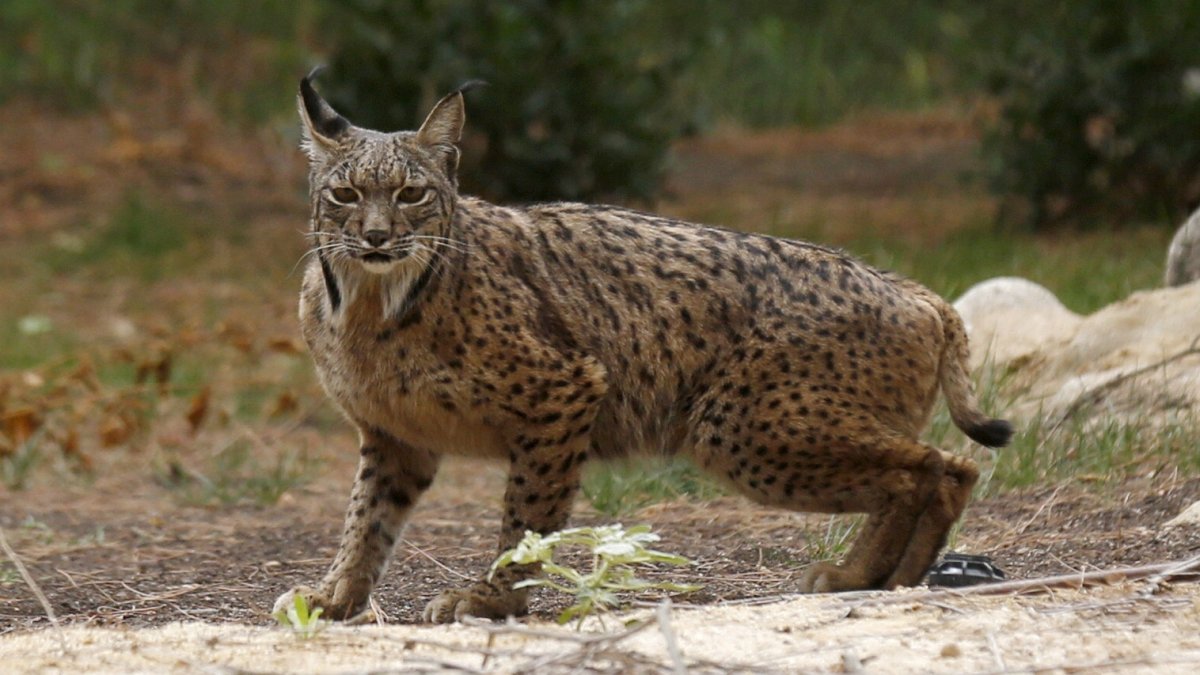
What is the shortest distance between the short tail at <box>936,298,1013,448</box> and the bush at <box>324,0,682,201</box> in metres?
6.38

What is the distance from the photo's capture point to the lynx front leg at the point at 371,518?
542 cm

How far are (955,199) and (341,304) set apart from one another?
30.7 feet

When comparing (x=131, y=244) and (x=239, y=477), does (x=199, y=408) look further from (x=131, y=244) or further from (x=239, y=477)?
(x=131, y=244)

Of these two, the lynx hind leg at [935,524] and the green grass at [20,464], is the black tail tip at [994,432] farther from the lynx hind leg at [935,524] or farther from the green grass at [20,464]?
the green grass at [20,464]

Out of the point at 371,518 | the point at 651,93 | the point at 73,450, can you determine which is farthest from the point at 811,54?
the point at 371,518

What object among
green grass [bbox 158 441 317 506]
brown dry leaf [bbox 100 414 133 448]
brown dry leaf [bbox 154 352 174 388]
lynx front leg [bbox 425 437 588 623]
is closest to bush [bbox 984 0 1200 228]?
green grass [bbox 158 441 317 506]

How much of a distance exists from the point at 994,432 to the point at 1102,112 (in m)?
6.99

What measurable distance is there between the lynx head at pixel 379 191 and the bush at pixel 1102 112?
7378 mm

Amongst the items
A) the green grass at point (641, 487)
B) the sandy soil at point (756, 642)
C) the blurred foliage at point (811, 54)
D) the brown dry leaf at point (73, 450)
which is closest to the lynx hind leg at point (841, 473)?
the sandy soil at point (756, 642)

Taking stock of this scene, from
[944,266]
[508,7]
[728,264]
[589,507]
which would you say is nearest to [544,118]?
[508,7]

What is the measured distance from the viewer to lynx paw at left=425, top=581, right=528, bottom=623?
5.15 meters

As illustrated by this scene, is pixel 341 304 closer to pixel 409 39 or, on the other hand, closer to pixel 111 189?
pixel 409 39

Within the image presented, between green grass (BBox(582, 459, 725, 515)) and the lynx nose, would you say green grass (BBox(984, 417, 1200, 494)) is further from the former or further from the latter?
the lynx nose

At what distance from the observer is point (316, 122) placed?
5.43 m
